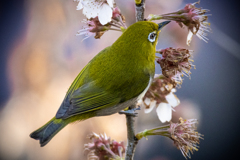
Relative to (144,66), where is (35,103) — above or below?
below

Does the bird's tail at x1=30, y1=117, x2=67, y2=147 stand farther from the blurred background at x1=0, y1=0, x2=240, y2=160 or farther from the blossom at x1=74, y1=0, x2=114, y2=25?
the blurred background at x1=0, y1=0, x2=240, y2=160

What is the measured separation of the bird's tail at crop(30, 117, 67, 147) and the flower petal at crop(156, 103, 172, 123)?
2.20ft

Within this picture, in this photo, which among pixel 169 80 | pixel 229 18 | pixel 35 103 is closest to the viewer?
pixel 169 80

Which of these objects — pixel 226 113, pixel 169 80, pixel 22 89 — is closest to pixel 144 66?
pixel 169 80

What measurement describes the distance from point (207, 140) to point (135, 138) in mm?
1974

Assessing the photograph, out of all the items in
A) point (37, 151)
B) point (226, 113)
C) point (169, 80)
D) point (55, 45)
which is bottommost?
point (226, 113)

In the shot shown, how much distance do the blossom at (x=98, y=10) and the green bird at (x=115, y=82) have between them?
0.68 feet

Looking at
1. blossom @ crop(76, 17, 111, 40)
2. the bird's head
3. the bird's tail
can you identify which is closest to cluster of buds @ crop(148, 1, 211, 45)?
the bird's head

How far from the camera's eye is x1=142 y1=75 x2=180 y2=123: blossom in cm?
209

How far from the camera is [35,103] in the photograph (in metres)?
3.22

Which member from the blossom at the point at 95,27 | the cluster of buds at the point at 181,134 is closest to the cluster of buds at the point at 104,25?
the blossom at the point at 95,27

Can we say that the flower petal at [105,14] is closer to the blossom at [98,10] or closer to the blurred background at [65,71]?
the blossom at [98,10]

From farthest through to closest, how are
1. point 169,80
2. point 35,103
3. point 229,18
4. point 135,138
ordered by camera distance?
point 229,18 < point 35,103 < point 169,80 < point 135,138

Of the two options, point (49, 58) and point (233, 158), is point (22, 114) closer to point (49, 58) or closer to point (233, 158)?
point (49, 58)
